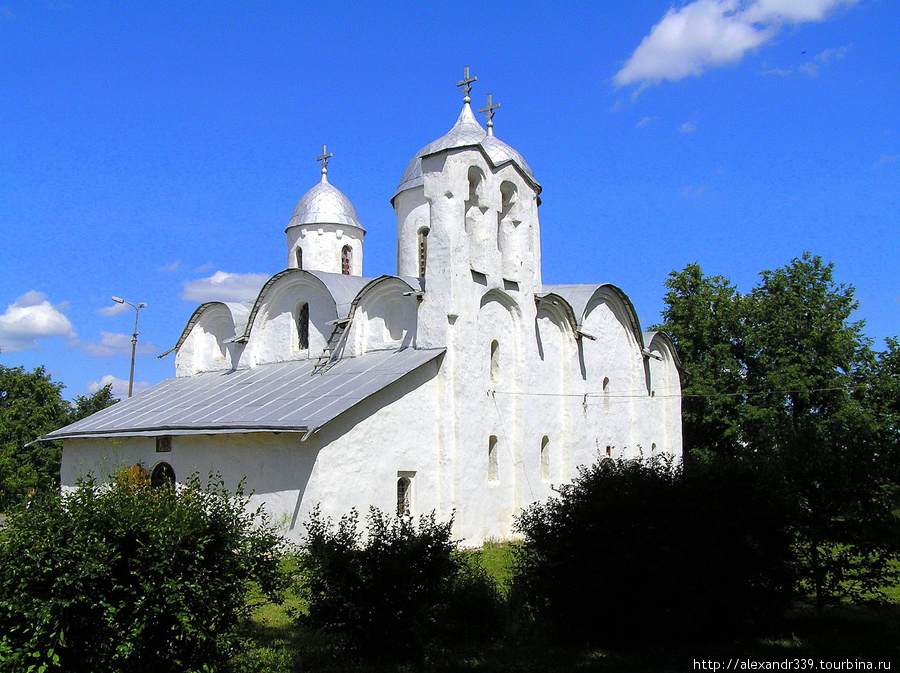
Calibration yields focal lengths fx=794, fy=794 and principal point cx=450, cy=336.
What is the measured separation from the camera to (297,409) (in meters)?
14.6

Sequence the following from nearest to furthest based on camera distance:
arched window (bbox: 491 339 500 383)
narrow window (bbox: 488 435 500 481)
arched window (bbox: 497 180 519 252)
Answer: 1. narrow window (bbox: 488 435 500 481)
2. arched window (bbox: 491 339 500 383)
3. arched window (bbox: 497 180 519 252)

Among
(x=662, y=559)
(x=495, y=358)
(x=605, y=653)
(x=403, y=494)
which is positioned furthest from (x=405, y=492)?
(x=662, y=559)

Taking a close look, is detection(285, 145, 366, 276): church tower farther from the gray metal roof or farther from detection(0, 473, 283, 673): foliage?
detection(0, 473, 283, 673): foliage

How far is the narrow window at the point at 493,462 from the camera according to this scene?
16.9 m

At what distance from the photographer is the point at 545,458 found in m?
18.8

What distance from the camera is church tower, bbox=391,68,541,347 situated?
16.1 metres

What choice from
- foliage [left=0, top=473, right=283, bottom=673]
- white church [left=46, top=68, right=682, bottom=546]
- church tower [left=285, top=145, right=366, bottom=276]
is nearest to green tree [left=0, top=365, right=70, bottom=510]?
white church [left=46, top=68, right=682, bottom=546]

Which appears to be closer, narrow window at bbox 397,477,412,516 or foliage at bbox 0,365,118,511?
narrow window at bbox 397,477,412,516

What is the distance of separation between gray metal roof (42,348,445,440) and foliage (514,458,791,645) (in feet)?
19.1

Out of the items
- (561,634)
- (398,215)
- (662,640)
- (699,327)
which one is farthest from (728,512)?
(699,327)

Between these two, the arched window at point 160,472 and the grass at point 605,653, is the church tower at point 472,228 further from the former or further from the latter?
the grass at point 605,653

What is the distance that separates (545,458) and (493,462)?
7.49 ft

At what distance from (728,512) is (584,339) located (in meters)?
11.9

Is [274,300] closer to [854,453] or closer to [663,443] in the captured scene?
[663,443]
